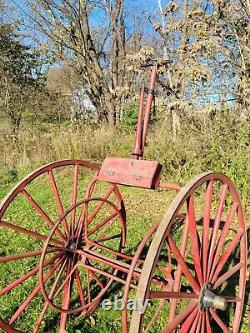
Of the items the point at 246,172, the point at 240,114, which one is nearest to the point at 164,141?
the point at 240,114

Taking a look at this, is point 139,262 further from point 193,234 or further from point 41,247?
point 41,247

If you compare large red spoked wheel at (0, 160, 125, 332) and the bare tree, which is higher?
the bare tree

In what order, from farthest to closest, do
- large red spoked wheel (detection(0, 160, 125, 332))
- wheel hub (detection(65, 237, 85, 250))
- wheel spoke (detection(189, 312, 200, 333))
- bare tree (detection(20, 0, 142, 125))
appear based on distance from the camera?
bare tree (detection(20, 0, 142, 125)) < wheel hub (detection(65, 237, 85, 250)) < large red spoked wheel (detection(0, 160, 125, 332)) < wheel spoke (detection(189, 312, 200, 333))

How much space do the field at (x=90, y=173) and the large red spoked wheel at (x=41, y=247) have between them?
15mm

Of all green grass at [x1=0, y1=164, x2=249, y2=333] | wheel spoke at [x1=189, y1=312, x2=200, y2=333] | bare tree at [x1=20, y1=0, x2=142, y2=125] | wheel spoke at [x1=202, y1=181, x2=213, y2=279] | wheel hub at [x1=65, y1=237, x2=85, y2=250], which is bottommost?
green grass at [x1=0, y1=164, x2=249, y2=333]

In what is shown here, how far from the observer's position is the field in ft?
10.6

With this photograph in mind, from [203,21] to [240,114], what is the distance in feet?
5.66

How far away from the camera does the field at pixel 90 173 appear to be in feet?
10.6

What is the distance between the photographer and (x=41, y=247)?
4457 millimetres

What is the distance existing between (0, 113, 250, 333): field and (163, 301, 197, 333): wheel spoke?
1011 millimetres

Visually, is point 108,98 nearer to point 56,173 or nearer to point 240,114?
point 56,173

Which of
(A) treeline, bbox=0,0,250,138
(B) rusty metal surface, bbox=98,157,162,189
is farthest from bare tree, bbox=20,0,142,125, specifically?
(B) rusty metal surface, bbox=98,157,162,189

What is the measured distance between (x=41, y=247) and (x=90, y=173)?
12.4 ft

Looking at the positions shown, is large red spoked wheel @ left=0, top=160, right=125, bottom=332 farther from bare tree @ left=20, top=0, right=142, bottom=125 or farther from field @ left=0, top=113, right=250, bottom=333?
bare tree @ left=20, top=0, right=142, bottom=125
